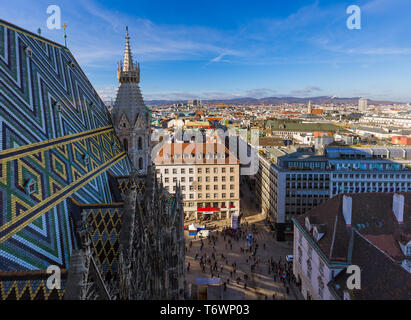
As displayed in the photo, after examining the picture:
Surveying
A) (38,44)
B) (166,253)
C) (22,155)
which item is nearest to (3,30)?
(38,44)

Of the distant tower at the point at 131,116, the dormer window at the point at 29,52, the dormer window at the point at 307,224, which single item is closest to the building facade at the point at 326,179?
the dormer window at the point at 307,224

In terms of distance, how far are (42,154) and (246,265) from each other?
3861 cm

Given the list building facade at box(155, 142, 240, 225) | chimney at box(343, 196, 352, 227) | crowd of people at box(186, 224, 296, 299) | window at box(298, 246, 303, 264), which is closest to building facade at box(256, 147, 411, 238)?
crowd of people at box(186, 224, 296, 299)

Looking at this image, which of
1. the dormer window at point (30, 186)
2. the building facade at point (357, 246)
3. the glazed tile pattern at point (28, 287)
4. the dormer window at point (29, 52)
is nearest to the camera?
the glazed tile pattern at point (28, 287)

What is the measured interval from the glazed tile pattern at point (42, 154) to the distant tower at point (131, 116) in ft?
27.6

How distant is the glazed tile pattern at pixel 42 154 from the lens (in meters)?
15.6

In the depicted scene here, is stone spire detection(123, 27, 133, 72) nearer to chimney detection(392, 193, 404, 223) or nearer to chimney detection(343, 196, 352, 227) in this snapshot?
chimney detection(343, 196, 352, 227)

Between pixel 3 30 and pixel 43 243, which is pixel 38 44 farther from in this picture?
pixel 43 243

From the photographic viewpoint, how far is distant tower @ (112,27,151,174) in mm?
42000

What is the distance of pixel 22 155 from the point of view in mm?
18109

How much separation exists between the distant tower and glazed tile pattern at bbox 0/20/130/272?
8.41m

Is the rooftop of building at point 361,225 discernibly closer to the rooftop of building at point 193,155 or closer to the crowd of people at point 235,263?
the crowd of people at point 235,263
